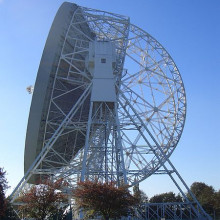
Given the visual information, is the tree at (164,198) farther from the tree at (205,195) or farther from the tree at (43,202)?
the tree at (43,202)

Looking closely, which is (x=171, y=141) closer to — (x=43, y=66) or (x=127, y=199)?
(x=127, y=199)

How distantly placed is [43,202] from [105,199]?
4439 millimetres

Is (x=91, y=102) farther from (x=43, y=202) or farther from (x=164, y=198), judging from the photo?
(x=164, y=198)

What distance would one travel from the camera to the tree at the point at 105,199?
22.4 meters

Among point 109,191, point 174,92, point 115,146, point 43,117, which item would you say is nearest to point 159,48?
point 174,92

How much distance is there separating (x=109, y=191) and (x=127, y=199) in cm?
137

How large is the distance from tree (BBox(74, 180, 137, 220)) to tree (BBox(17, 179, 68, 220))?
1804mm

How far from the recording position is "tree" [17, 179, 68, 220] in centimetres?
2322

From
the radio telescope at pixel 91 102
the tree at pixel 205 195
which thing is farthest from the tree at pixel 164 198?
the radio telescope at pixel 91 102

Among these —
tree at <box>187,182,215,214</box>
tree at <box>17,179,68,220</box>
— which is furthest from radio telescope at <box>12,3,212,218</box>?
tree at <box>187,182,215,214</box>

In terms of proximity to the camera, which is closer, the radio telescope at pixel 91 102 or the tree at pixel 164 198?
the radio telescope at pixel 91 102

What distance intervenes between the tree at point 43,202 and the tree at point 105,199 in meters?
1.80

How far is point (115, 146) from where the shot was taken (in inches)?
1119

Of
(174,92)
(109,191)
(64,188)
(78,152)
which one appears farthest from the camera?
(78,152)
